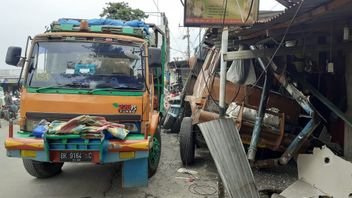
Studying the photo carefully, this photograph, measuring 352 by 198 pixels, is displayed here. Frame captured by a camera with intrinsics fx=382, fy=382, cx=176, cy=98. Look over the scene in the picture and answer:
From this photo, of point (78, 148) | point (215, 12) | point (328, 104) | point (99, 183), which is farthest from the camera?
point (99, 183)

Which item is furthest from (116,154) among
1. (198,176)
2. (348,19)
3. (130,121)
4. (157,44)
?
(157,44)

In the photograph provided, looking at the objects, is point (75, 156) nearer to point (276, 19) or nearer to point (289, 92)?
point (276, 19)

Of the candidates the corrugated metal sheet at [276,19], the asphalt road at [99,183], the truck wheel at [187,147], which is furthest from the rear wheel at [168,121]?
the corrugated metal sheet at [276,19]

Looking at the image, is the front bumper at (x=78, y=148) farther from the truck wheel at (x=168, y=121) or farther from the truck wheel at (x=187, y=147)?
the truck wheel at (x=168, y=121)

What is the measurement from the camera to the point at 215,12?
6043mm

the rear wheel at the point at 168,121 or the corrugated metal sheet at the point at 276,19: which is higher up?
the corrugated metal sheet at the point at 276,19

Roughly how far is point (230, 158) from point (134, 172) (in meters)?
1.39

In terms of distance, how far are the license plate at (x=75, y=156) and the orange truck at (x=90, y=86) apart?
0.04ft

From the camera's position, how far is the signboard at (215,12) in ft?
19.4

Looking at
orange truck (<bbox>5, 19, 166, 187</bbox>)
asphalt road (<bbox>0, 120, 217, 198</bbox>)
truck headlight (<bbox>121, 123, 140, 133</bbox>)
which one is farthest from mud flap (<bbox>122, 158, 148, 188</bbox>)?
truck headlight (<bbox>121, 123, 140, 133</bbox>)

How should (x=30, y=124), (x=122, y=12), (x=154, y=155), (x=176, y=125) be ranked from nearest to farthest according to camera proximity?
1. (x=30, y=124)
2. (x=154, y=155)
3. (x=176, y=125)
4. (x=122, y=12)

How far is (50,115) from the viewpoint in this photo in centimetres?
564

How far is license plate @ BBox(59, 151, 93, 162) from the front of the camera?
16.8ft

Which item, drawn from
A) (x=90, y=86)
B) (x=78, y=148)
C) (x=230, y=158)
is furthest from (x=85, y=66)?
(x=230, y=158)
